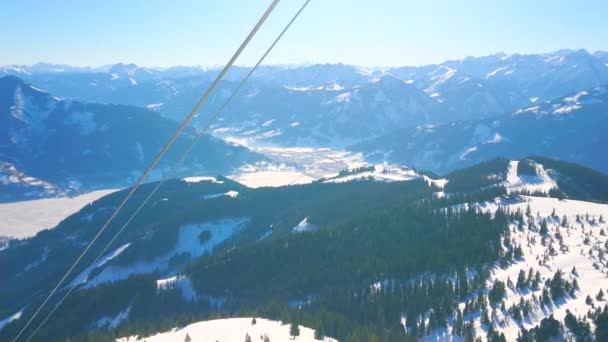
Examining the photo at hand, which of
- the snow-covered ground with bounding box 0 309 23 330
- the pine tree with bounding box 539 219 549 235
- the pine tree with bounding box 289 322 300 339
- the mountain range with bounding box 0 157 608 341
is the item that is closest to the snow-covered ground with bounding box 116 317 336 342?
the pine tree with bounding box 289 322 300 339

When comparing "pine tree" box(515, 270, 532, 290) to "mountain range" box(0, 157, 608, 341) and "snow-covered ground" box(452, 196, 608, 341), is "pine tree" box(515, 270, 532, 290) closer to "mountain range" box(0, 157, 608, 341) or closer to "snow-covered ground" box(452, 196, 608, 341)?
"mountain range" box(0, 157, 608, 341)

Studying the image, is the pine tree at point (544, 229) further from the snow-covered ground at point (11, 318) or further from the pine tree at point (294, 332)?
the snow-covered ground at point (11, 318)

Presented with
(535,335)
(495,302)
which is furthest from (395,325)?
(535,335)

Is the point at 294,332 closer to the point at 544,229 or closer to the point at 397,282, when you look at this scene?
the point at 397,282

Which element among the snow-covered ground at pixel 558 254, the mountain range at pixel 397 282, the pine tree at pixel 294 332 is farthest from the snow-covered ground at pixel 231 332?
the snow-covered ground at pixel 558 254

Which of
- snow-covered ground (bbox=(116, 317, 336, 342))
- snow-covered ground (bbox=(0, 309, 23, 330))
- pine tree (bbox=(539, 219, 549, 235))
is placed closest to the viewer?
snow-covered ground (bbox=(116, 317, 336, 342))

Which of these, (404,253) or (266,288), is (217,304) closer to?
(266,288)
